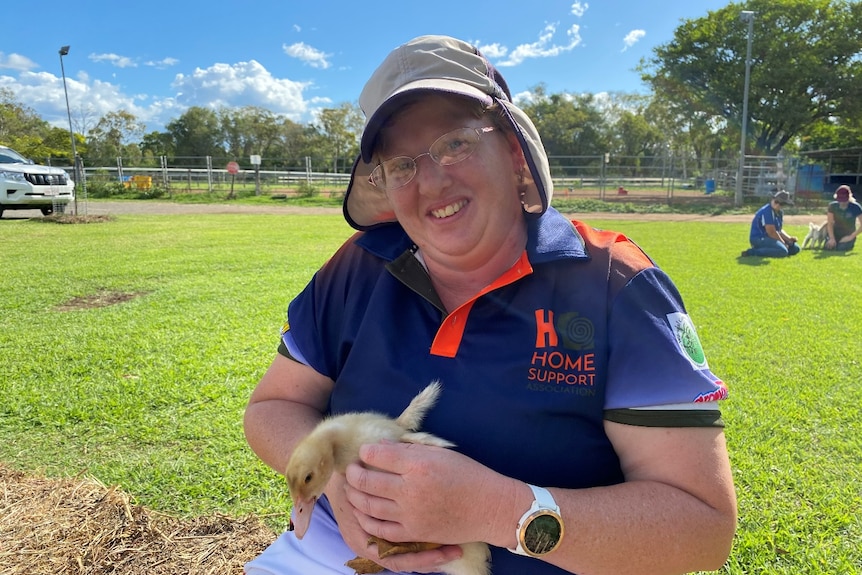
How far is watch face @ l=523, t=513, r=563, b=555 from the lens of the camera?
1.21 meters

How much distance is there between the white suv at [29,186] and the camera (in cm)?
1568

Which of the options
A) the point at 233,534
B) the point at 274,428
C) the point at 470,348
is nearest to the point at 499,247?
the point at 470,348

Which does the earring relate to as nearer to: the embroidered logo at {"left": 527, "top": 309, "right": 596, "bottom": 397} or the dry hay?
the embroidered logo at {"left": 527, "top": 309, "right": 596, "bottom": 397}

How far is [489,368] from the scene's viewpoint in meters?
1.46

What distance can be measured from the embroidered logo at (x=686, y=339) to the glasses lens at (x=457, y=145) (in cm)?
68

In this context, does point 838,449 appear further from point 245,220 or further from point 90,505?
point 245,220

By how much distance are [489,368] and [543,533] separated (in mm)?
411

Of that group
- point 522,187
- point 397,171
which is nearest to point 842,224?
point 522,187

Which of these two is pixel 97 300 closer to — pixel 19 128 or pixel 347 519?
pixel 347 519

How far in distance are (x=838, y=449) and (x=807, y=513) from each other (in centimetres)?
90

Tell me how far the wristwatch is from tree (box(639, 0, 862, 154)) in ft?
117

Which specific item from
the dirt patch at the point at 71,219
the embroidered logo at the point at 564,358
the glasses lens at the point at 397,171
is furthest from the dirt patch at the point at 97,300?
the dirt patch at the point at 71,219

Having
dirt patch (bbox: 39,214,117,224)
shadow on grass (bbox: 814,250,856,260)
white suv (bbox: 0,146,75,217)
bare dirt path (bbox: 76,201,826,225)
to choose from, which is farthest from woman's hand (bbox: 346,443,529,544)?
bare dirt path (bbox: 76,201,826,225)

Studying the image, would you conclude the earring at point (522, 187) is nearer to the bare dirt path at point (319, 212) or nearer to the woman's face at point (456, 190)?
the woman's face at point (456, 190)
